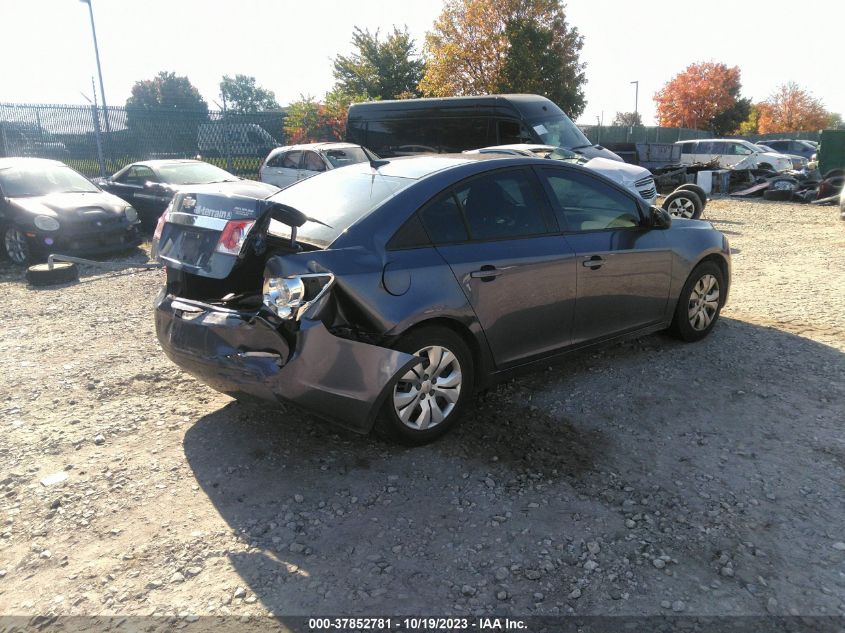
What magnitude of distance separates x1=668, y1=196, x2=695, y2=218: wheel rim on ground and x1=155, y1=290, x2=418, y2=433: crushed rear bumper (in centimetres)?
888

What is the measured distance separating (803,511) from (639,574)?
1.03 meters

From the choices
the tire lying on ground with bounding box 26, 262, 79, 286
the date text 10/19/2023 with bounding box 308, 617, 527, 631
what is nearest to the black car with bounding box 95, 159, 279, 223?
the tire lying on ground with bounding box 26, 262, 79, 286

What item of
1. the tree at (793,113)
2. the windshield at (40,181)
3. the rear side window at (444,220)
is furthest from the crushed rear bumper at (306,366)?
the tree at (793,113)

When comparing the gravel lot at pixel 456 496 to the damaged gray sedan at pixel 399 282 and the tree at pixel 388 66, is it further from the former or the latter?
the tree at pixel 388 66

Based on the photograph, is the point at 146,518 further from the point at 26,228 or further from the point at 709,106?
the point at 709,106

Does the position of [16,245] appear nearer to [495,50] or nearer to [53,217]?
[53,217]

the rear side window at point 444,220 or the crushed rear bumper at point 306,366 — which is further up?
the rear side window at point 444,220

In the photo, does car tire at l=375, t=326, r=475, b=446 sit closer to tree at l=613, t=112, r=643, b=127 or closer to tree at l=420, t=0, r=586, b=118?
tree at l=420, t=0, r=586, b=118

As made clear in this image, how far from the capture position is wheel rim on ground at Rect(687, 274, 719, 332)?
5.46m

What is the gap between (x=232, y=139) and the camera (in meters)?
19.9

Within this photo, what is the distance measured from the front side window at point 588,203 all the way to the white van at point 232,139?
16719 millimetres

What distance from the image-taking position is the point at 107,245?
33.3 feet

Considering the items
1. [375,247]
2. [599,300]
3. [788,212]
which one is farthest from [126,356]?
[788,212]

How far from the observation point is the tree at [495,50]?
26539 mm
